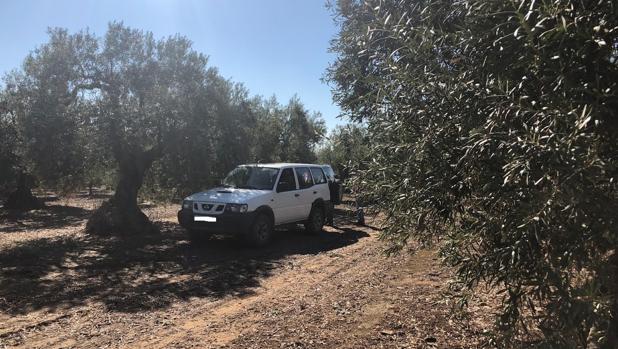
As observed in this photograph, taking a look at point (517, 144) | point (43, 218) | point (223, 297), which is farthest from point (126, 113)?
point (517, 144)

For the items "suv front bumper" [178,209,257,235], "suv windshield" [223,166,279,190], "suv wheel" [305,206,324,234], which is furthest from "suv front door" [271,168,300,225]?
"suv front bumper" [178,209,257,235]

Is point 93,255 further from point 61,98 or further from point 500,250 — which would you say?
point 500,250

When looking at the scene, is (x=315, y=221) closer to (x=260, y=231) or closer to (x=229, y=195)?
(x=260, y=231)

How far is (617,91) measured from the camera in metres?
1.97

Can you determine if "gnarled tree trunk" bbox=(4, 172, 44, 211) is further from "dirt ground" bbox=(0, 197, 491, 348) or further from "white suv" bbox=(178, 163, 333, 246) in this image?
"white suv" bbox=(178, 163, 333, 246)

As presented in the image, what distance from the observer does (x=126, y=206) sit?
13.2 meters

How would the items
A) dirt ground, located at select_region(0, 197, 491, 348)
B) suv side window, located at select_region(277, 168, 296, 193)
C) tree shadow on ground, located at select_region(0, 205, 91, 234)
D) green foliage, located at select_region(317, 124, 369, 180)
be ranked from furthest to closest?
tree shadow on ground, located at select_region(0, 205, 91, 234)
suv side window, located at select_region(277, 168, 296, 193)
dirt ground, located at select_region(0, 197, 491, 348)
green foliage, located at select_region(317, 124, 369, 180)

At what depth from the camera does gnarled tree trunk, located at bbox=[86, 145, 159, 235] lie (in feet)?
42.1

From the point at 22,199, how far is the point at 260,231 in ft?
47.0

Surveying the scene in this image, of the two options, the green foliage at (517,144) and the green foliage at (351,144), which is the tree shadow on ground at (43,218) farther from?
the green foliage at (517,144)

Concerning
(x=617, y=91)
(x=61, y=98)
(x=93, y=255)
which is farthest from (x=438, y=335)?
(x=61, y=98)

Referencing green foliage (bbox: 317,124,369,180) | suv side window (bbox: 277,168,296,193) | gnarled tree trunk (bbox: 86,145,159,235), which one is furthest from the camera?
gnarled tree trunk (bbox: 86,145,159,235)

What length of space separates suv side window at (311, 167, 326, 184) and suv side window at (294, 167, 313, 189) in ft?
0.86

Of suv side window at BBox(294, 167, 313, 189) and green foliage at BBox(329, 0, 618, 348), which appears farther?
suv side window at BBox(294, 167, 313, 189)
